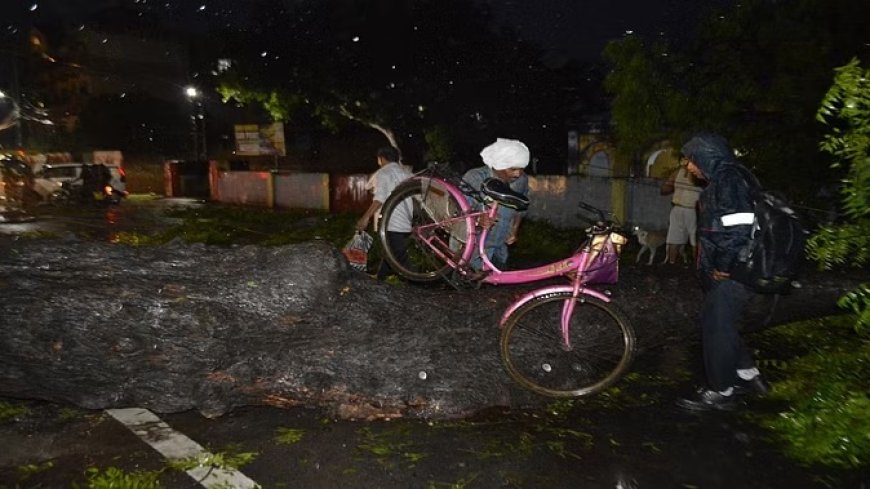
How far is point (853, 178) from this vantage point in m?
4.16

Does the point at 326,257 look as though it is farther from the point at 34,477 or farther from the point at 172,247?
the point at 34,477

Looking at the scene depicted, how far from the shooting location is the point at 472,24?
2405 centimetres

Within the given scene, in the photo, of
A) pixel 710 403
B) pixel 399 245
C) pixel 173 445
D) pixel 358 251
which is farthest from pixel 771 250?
pixel 173 445

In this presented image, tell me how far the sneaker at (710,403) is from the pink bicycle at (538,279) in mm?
560

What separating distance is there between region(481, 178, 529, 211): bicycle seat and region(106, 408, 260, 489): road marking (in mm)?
2624

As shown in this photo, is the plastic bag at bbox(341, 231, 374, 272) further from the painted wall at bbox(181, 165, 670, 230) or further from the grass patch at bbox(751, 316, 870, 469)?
the grass patch at bbox(751, 316, 870, 469)

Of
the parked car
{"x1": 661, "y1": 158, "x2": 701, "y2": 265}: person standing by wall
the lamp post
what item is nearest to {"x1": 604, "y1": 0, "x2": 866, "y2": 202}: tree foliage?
{"x1": 661, "y1": 158, "x2": 701, "y2": 265}: person standing by wall

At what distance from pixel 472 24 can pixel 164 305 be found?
22082mm

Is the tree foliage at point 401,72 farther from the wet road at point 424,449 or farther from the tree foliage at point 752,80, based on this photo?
the wet road at point 424,449

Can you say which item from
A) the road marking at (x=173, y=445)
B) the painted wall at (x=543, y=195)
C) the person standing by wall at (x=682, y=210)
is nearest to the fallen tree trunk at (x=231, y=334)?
the road marking at (x=173, y=445)

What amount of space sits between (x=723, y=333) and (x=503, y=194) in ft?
6.20

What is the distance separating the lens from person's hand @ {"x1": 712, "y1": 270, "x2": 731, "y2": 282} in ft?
14.1

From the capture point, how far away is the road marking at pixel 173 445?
3.50 metres

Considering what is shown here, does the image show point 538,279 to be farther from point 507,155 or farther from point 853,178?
point 853,178
